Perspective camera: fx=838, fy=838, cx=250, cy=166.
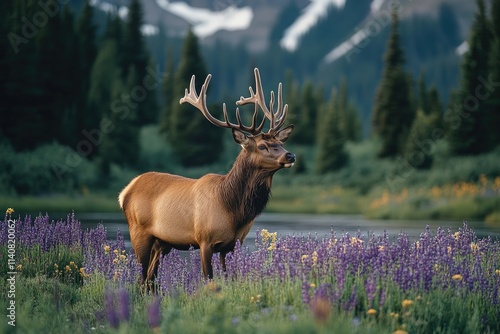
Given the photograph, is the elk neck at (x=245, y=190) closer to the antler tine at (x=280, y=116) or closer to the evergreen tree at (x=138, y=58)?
the antler tine at (x=280, y=116)

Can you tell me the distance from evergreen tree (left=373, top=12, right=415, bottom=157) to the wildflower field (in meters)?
39.8

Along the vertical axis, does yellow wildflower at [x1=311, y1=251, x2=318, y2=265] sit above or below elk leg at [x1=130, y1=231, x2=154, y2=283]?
above

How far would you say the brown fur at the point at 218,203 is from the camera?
10.0 metres

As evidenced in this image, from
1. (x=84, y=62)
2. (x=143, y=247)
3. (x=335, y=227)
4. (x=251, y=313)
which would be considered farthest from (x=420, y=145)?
(x=251, y=313)

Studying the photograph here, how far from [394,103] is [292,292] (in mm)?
43231

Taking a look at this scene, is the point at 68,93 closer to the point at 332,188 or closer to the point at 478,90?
the point at 332,188

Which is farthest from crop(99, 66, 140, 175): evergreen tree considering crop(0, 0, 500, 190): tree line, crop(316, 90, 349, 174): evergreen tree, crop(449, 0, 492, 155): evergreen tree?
crop(449, 0, 492, 155): evergreen tree

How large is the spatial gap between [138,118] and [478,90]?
2427 centimetres

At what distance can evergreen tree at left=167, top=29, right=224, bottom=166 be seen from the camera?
5309cm

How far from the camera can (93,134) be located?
48.6 meters

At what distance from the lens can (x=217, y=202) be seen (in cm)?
1018

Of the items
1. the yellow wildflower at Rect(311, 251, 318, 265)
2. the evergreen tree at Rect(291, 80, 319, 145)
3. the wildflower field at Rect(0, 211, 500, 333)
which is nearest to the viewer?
the wildflower field at Rect(0, 211, 500, 333)

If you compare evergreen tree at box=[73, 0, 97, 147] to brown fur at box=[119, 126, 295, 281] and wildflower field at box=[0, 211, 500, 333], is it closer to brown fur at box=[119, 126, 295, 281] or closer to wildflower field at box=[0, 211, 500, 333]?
brown fur at box=[119, 126, 295, 281]

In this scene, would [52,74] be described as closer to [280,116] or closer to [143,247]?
[143,247]
